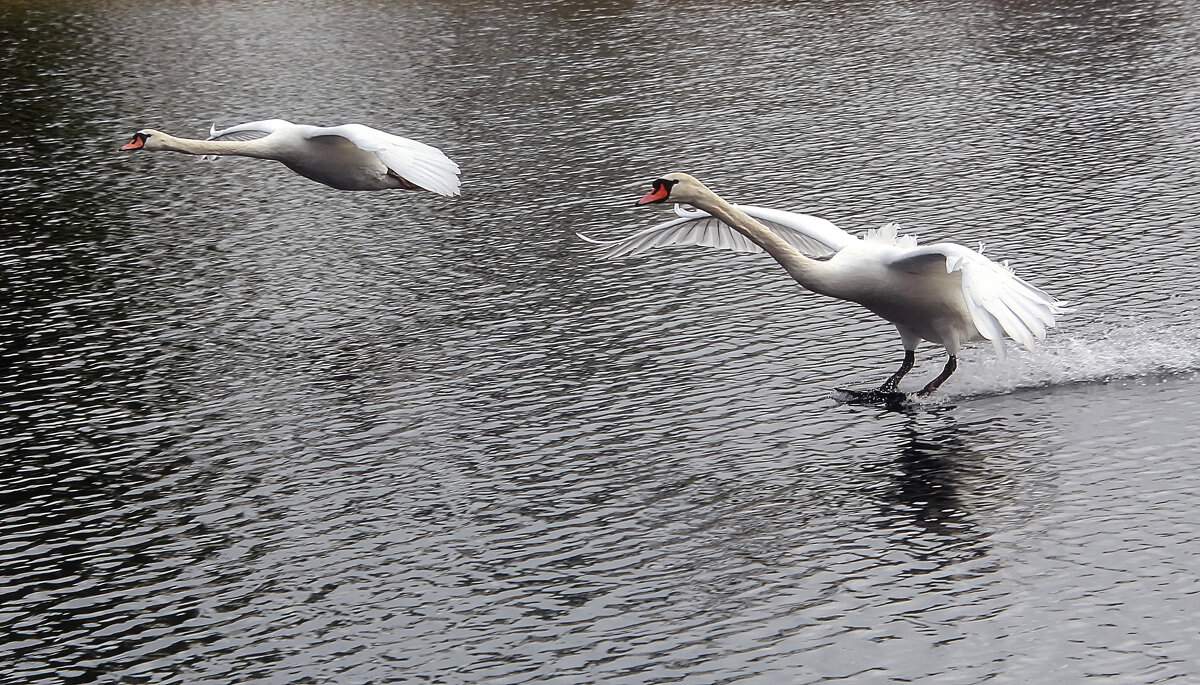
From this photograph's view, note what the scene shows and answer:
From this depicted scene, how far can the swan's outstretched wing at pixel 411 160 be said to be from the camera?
18531mm

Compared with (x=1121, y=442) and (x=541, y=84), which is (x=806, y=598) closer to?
(x=1121, y=442)

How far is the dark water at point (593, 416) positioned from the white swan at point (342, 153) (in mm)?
2217

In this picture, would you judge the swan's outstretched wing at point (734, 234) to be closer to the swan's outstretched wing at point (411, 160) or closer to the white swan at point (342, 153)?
the swan's outstretched wing at point (411, 160)

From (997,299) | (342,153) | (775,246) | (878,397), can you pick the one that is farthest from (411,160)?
(997,299)

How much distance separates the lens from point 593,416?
17266mm

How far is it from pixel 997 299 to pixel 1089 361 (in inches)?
139

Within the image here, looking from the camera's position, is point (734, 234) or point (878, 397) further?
point (734, 234)

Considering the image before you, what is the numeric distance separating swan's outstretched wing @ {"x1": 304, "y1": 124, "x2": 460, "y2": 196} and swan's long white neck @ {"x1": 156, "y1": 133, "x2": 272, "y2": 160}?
1433 millimetres

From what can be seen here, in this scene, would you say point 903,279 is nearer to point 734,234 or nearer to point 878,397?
point 878,397

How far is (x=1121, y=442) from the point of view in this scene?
50.5 ft

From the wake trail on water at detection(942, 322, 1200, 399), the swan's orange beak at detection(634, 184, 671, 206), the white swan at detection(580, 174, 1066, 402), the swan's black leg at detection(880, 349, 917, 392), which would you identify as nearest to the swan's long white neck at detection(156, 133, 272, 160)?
the white swan at detection(580, 174, 1066, 402)

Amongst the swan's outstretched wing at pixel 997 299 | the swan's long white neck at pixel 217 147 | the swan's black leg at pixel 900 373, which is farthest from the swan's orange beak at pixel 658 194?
the swan's long white neck at pixel 217 147

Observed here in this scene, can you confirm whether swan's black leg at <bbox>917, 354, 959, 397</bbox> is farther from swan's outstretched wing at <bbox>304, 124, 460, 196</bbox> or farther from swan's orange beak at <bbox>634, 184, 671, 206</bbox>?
swan's outstretched wing at <bbox>304, 124, 460, 196</bbox>

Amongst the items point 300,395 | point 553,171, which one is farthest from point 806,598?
point 553,171
